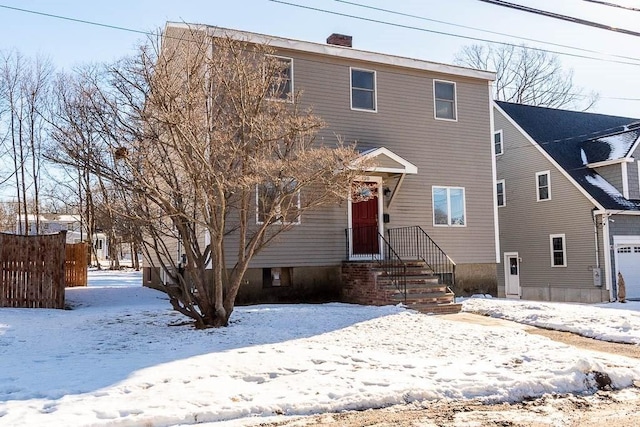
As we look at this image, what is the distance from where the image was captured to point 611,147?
22672 millimetres

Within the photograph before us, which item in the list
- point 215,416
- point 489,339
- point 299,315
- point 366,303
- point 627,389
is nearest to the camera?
point 215,416

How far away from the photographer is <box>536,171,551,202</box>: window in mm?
22969

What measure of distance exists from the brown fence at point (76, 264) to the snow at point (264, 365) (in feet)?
22.8

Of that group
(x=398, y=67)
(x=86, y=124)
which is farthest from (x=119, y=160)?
(x=398, y=67)

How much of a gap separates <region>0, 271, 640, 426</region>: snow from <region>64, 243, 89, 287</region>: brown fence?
694cm

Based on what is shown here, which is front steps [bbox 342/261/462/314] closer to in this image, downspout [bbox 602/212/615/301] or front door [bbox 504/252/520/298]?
downspout [bbox 602/212/615/301]

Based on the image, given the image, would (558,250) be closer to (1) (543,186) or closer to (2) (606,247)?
(2) (606,247)

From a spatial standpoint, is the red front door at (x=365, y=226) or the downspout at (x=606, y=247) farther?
the downspout at (x=606, y=247)

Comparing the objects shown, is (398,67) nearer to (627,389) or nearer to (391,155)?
(391,155)

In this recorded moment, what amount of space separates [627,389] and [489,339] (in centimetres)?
270

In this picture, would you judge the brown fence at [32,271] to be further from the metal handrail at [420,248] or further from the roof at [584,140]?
the roof at [584,140]

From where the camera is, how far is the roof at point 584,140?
21625 mm

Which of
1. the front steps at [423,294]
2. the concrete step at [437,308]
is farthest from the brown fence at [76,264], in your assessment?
the concrete step at [437,308]

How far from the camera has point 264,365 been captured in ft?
22.5
